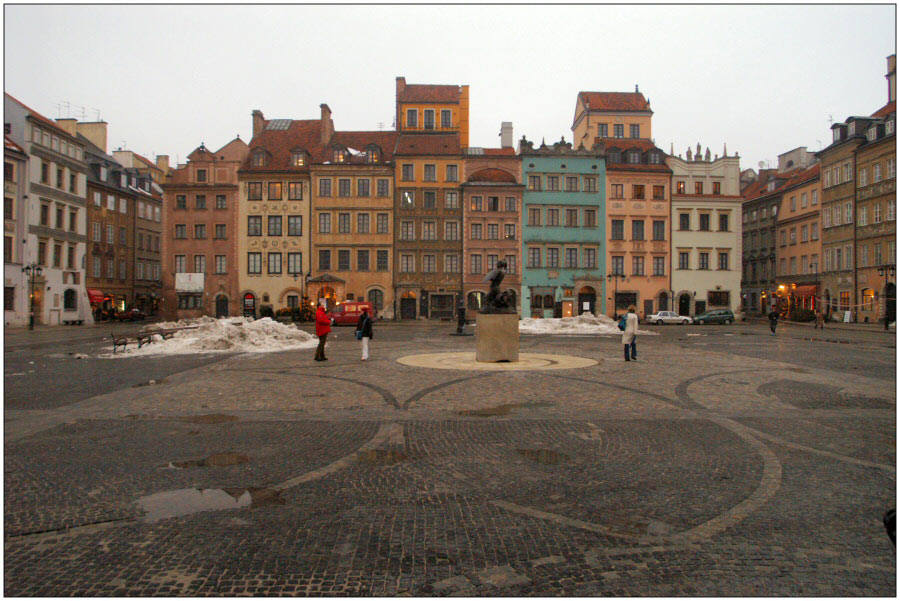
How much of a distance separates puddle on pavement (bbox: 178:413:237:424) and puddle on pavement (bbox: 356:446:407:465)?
9.74 ft

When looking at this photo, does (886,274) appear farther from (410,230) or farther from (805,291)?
(410,230)

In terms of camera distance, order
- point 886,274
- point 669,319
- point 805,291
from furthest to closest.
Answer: point 805,291 < point 669,319 < point 886,274

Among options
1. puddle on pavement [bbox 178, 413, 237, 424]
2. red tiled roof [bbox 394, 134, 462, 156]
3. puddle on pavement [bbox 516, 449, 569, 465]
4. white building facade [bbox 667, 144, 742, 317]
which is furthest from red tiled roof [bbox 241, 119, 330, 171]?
puddle on pavement [bbox 516, 449, 569, 465]

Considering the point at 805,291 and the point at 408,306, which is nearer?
the point at 805,291

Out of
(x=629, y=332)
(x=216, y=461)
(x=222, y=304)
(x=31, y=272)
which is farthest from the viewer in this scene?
(x=222, y=304)

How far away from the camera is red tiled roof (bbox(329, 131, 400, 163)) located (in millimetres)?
56500

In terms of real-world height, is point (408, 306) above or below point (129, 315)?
above

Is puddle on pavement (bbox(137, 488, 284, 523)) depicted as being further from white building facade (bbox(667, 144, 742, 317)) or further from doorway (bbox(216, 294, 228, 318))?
white building facade (bbox(667, 144, 742, 317))

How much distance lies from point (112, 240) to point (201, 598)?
60589mm

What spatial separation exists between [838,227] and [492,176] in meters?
29.2

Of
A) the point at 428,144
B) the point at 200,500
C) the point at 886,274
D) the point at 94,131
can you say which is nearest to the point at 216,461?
the point at 200,500

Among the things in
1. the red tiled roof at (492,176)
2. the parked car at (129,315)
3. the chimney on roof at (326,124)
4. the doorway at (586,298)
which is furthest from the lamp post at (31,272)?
the doorway at (586,298)

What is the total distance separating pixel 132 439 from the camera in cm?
771

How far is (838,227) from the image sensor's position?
4922 centimetres
